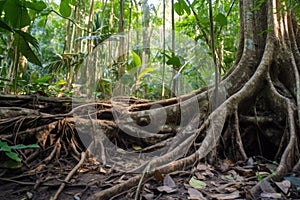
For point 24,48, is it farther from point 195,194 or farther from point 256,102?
point 256,102

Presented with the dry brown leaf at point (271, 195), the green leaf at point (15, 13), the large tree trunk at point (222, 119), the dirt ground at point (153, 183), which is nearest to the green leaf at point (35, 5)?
the green leaf at point (15, 13)

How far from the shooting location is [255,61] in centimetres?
330

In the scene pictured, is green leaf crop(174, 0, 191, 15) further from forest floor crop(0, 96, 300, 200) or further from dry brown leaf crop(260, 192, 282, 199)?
dry brown leaf crop(260, 192, 282, 199)

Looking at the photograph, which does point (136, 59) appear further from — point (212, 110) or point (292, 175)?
point (292, 175)

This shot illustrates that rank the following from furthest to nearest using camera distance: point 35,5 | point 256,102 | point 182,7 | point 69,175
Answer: point 256,102
point 182,7
point 35,5
point 69,175

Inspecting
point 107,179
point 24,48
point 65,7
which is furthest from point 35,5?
point 107,179

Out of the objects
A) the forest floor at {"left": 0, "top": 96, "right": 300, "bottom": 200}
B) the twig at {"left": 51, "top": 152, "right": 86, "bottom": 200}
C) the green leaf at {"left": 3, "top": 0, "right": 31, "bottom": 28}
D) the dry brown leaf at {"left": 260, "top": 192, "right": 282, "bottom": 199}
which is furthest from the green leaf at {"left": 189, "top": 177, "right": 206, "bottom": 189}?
the green leaf at {"left": 3, "top": 0, "right": 31, "bottom": 28}

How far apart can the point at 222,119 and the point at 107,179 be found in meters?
1.29

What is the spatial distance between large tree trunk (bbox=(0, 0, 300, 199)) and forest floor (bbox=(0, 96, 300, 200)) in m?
0.10

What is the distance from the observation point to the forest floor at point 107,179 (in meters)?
1.69

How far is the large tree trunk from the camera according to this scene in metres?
2.39

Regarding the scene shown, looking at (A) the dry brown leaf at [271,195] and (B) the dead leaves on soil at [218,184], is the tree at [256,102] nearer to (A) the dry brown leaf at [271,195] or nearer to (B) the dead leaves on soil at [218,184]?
(B) the dead leaves on soil at [218,184]

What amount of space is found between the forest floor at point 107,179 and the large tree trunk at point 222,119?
0.34ft

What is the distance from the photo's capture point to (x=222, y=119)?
2627mm
